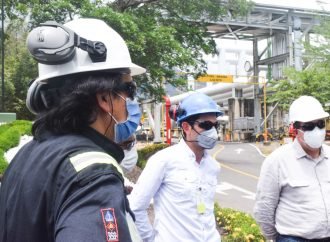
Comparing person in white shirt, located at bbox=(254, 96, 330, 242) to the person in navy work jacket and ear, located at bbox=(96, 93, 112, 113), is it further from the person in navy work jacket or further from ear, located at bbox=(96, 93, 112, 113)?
ear, located at bbox=(96, 93, 112, 113)

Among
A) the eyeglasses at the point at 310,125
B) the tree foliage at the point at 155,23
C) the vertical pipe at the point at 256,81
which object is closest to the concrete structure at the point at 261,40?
the vertical pipe at the point at 256,81

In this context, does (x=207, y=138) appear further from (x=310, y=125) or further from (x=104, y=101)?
(x=104, y=101)

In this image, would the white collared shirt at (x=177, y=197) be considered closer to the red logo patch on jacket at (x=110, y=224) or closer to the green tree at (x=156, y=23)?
the red logo patch on jacket at (x=110, y=224)

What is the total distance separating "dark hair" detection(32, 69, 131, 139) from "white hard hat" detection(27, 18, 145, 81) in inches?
1.0

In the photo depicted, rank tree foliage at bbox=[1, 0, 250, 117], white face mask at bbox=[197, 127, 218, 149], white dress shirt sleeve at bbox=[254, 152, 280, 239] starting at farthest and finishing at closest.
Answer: tree foliage at bbox=[1, 0, 250, 117] → white dress shirt sleeve at bbox=[254, 152, 280, 239] → white face mask at bbox=[197, 127, 218, 149]

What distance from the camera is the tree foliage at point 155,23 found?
510 inches

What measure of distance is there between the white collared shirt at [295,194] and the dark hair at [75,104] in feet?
7.85

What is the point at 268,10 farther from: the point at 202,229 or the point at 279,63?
the point at 202,229

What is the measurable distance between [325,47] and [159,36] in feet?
38.1

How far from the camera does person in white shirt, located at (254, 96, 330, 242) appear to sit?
3518mm

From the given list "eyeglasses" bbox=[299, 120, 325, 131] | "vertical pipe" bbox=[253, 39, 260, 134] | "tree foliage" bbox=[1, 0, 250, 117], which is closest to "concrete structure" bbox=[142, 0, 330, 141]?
"vertical pipe" bbox=[253, 39, 260, 134]

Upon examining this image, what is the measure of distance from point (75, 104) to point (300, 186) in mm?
2523

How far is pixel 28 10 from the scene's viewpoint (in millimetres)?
13750

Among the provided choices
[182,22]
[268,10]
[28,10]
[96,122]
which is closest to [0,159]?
[96,122]
